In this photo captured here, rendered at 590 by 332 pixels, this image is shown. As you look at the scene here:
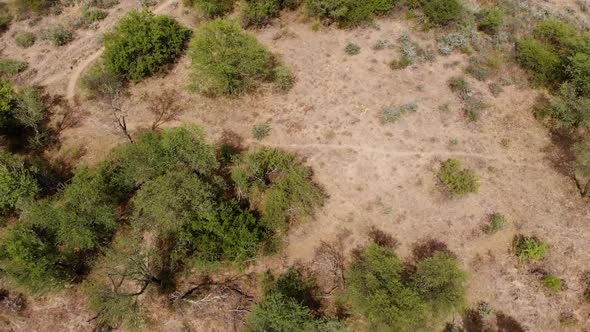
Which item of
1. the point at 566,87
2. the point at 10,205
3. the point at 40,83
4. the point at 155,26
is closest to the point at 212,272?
the point at 10,205

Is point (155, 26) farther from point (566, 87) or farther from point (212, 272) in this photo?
point (566, 87)

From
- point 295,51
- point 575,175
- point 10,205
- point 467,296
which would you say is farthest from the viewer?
point 295,51

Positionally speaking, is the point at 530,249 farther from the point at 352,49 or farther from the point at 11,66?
the point at 11,66

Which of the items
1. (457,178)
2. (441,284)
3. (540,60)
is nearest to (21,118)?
(441,284)

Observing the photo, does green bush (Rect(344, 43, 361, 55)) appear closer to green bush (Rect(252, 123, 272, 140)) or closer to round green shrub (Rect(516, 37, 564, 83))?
green bush (Rect(252, 123, 272, 140))

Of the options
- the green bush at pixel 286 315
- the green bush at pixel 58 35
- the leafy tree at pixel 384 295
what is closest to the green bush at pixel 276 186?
the green bush at pixel 286 315

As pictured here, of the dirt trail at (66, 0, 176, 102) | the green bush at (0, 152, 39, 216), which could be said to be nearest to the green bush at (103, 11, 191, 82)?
the dirt trail at (66, 0, 176, 102)

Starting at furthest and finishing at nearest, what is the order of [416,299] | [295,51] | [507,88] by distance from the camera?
[295,51], [507,88], [416,299]
